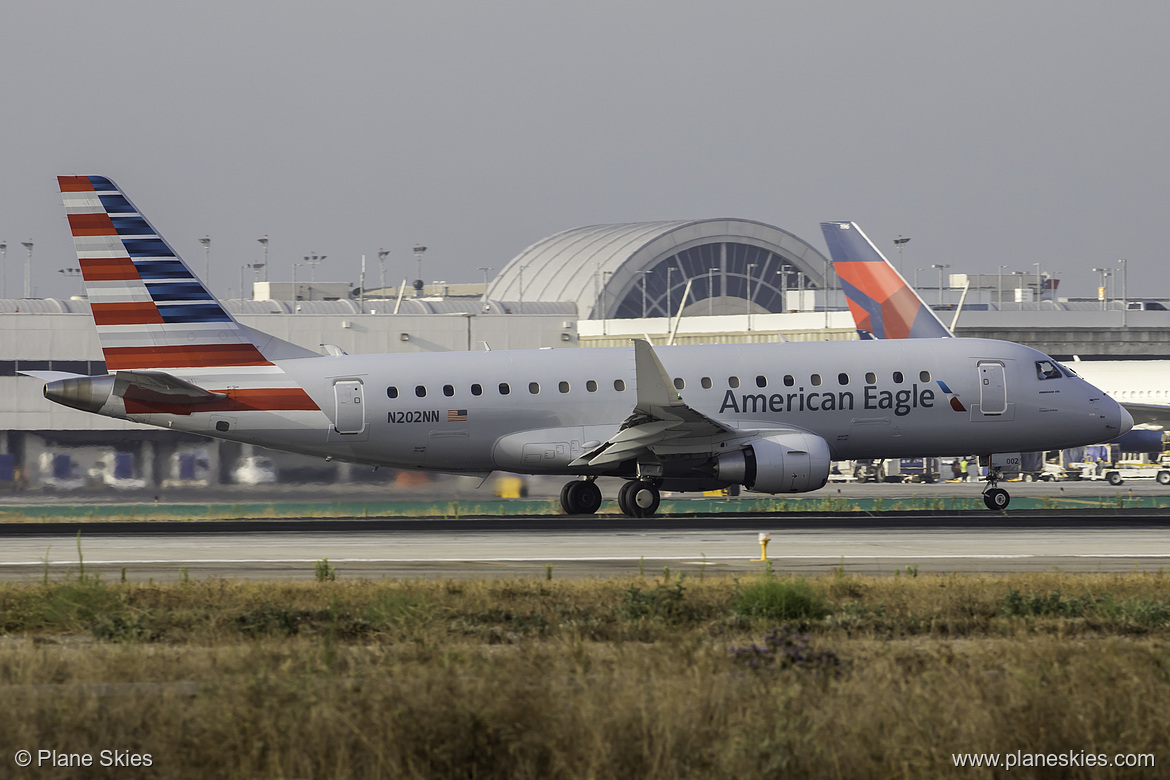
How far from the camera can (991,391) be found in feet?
110

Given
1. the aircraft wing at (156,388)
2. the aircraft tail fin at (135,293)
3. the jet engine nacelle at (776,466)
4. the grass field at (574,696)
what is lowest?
the grass field at (574,696)

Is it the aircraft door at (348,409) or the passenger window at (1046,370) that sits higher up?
the passenger window at (1046,370)

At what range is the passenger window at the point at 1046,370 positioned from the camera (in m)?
34.3

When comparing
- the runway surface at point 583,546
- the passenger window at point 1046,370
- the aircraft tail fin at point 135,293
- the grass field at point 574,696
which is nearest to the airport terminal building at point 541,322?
the aircraft tail fin at point 135,293

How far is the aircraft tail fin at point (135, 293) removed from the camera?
30.3m

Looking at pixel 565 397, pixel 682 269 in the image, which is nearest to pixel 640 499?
pixel 565 397

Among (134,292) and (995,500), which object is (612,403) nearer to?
(995,500)

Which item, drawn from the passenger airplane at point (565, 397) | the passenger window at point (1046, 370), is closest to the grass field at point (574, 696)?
the passenger airplane at point (565, 397)

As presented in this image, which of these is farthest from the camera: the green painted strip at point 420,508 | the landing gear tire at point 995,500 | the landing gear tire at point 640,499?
the green painted strip at point 420,508

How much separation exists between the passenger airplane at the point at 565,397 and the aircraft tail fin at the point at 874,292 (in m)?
21.6

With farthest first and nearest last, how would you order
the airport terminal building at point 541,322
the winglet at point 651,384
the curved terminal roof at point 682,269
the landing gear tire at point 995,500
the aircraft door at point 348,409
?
1. the curved terminal roof at point 682,269
2. the airport terminal building at point 541,322
3. the landing gear tire at point 995,500
4. the aircraft door at point 348,409
5. the winglet at point 651,384

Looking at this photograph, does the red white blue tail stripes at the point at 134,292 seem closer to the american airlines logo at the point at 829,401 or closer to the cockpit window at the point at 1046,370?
the american airlines logo at the point at 829,401

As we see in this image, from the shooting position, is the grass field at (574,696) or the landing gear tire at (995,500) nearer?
the grass field at (574,696)

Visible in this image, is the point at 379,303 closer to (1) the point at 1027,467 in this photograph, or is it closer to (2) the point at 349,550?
(1) the point at 1027,467
